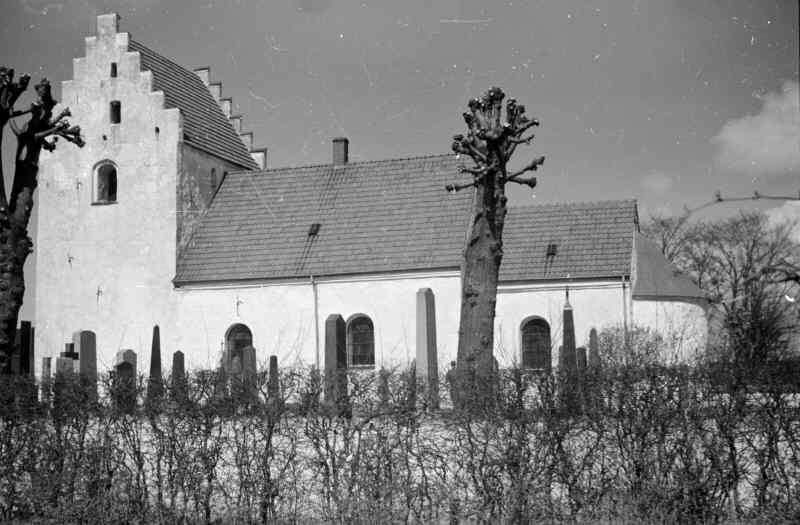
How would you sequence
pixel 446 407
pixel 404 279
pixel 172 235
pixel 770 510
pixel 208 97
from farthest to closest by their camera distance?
1. pixel 208 97
2. pixel 172 235
3. pixel 404 279
4. pixel 446 407
5. pixel 770 510

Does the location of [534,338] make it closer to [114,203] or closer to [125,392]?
[114,203]

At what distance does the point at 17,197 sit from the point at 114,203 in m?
16.5

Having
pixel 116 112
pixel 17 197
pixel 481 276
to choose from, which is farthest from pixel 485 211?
pixel 116 112

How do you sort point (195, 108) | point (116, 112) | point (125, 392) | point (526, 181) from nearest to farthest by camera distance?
point (125, 392), point (526, 181), point (116, 112), point (195, 108)

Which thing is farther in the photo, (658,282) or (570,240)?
(570,240)

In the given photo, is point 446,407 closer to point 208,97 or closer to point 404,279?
point 404,279

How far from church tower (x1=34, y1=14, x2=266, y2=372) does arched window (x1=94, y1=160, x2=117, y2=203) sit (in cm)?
5

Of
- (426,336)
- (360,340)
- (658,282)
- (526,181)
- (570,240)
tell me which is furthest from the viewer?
(360,340)

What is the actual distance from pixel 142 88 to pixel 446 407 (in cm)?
2538

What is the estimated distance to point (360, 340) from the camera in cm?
2945

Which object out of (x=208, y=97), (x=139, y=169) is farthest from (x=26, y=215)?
(x=208, y=97)

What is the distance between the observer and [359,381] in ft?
34.0

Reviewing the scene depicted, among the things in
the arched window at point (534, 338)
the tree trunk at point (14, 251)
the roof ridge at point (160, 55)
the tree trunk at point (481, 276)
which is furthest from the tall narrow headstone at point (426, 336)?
the roof ridge at point (160, 55)

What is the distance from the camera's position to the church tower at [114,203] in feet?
104
